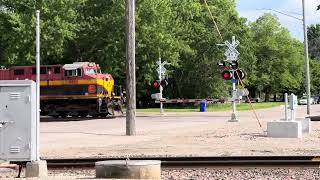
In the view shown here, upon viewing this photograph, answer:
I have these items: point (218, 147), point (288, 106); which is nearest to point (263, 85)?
point (288, 106)

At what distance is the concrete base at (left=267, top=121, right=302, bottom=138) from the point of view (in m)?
22.7

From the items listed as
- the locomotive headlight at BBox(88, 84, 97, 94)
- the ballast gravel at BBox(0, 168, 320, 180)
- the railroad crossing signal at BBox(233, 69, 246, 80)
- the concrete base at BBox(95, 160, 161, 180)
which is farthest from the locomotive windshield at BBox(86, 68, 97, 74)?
the concrete base at BBox(95, 160, 161, 180)

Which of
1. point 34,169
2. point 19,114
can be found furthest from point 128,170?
point 19,114

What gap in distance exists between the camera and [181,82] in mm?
73188

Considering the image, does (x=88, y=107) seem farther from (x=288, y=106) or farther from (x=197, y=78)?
(x=197, y=78)

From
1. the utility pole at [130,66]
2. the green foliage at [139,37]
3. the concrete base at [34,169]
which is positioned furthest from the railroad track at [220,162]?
the green foliage at [139,37]

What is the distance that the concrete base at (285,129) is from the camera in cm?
2269

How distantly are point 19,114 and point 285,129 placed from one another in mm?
13161

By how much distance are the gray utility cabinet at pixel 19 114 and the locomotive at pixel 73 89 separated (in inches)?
1151

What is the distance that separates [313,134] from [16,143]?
15388mm

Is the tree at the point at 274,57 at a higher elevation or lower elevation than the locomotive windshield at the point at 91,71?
higher

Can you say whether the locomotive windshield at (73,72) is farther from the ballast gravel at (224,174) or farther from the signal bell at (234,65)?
the ballast gravel at (224,174)

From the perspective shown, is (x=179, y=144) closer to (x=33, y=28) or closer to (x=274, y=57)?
(x=33, y=28)

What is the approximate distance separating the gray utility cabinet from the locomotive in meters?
29.2
